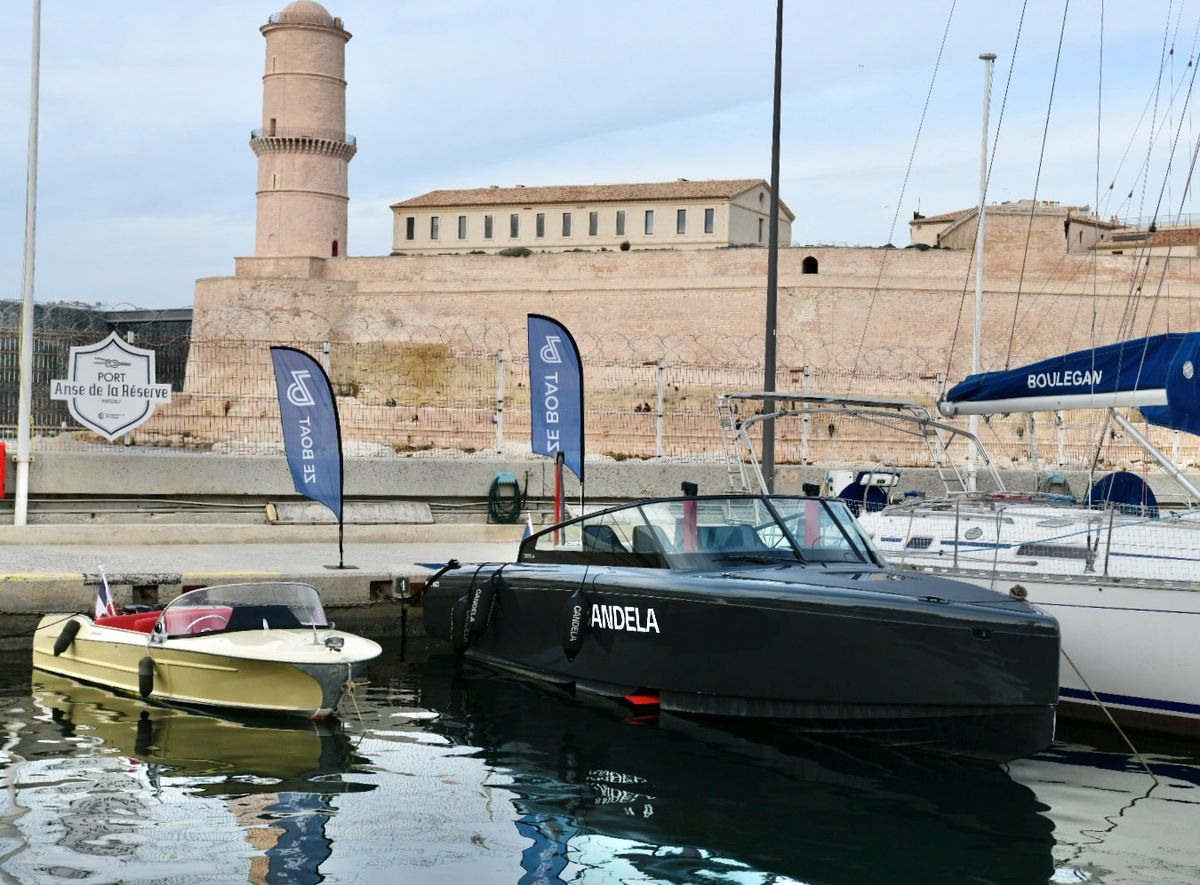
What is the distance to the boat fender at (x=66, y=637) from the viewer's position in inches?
405

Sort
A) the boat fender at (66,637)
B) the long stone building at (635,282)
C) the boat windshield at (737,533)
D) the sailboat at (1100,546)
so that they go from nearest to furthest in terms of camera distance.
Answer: the sailboat at (1100,546)
the boat windshield at (737,533)
the boat fender at (66,637)
the long stone building at (635,282)

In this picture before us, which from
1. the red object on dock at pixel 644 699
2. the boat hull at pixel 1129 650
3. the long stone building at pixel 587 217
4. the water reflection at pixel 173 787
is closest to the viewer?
the water reflection at pixel 173 787

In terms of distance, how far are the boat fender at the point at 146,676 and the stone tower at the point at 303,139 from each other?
51.8 meters

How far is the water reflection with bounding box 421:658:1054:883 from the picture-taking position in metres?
6.48

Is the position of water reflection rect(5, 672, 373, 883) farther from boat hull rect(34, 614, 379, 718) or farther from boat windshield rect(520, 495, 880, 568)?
boat windshield rect(520, 495, 880, 568)

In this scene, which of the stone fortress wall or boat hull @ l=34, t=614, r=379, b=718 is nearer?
boat hull @ l=34, t=614, r=379, b=718

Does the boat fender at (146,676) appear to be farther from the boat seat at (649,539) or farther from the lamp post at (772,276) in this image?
the lamp post at (772,276)

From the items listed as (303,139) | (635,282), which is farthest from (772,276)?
(303,139)

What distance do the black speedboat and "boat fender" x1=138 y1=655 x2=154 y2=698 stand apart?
8.04ft

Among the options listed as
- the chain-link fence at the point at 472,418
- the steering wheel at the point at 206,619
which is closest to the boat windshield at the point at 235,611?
the steering wheel at the point at 206,619

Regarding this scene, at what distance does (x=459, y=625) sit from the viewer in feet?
36.0

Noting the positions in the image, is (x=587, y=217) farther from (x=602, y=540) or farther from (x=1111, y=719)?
(x=1111, y=719)

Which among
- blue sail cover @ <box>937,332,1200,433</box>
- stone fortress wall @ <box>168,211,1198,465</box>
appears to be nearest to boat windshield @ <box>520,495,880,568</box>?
blue sail cover @ <box>937,332,1200,433</box>

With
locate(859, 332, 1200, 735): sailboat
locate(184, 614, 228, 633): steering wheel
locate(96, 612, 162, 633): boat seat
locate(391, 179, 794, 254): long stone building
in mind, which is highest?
locate(391, 179, 794, 254): long stone building
